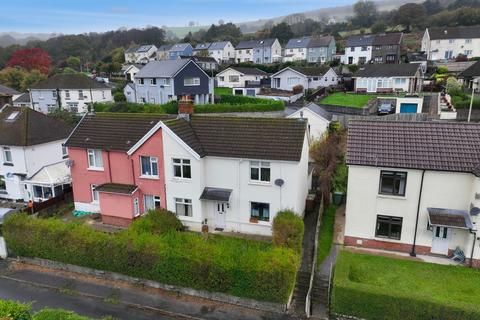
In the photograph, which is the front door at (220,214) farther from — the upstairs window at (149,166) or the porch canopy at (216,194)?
the upstairs window at (149,166)

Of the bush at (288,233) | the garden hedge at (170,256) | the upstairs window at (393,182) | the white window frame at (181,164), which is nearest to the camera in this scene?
the garden hedge at (170,256)

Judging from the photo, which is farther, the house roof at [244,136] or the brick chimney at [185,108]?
the brick chimney at [185,108]

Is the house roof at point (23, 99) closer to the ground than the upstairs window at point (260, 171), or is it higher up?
higher up

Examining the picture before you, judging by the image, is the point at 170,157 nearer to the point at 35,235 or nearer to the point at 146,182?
the point at 146,182

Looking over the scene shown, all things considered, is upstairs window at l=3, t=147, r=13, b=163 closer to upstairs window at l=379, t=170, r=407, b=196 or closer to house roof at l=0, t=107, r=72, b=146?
house roof at l=0, t=107, r=72, b=146

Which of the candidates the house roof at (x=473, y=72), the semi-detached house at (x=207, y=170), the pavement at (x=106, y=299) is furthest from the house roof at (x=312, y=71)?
the pavement at (x=106, y=299)

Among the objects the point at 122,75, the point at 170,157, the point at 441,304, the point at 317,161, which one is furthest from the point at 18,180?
the point at 122,75
